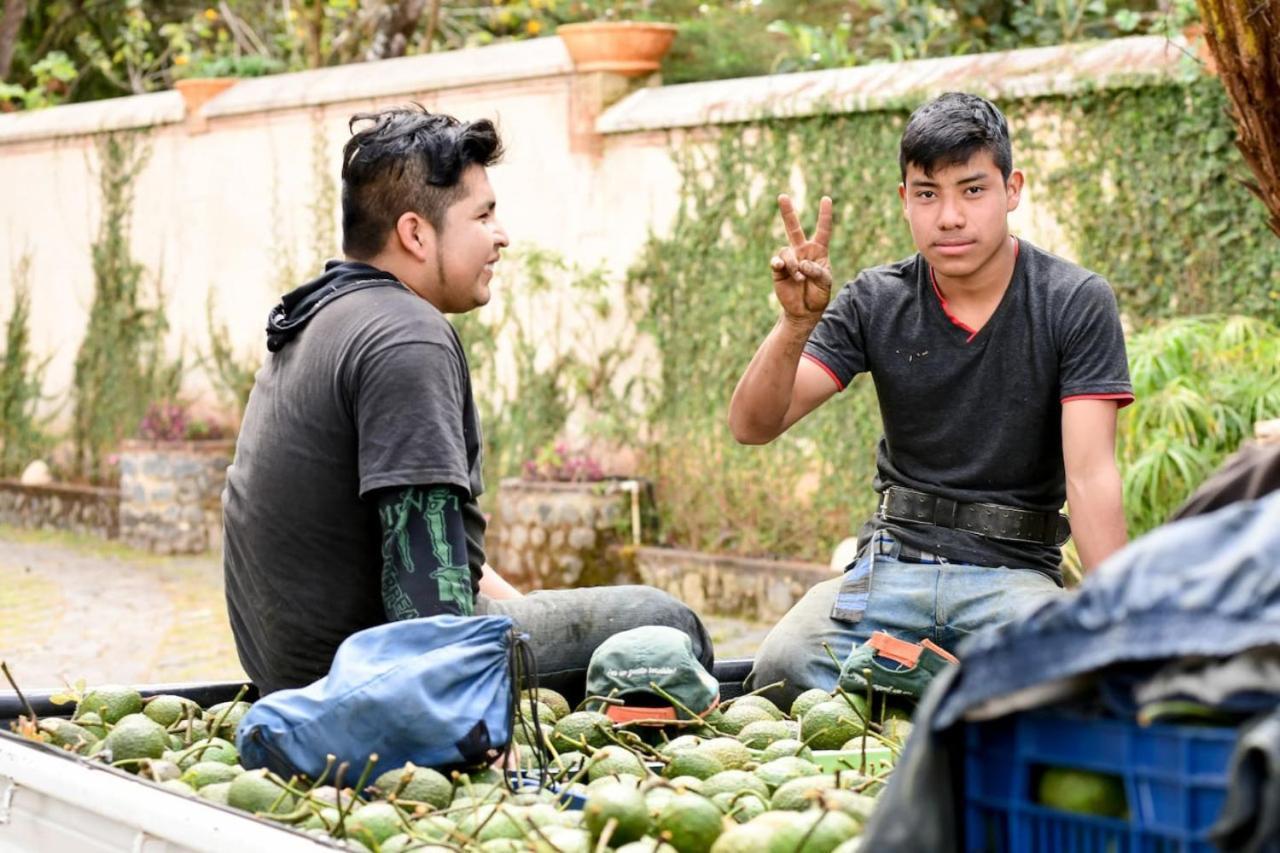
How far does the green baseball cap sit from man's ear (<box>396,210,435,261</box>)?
92cm

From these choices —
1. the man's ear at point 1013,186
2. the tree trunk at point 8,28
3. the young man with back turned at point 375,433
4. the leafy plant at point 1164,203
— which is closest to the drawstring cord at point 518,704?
the young man with back turned at point 375,433

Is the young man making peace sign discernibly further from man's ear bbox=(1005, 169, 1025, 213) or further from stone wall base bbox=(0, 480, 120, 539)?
stone wall base bbox=(0, 480, 120, 539)

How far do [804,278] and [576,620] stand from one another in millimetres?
918

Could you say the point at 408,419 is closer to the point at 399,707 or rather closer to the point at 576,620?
the point at 399,707

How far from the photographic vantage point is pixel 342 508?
12.0 ft

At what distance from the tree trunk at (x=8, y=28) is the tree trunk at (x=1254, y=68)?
1303 centimetres

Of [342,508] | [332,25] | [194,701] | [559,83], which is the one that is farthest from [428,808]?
[332,25]

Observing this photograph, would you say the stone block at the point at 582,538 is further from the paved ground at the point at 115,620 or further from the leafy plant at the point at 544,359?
the paved ground at the point at 115,620

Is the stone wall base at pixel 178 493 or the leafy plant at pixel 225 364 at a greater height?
the leafy plant at pixel 225 364

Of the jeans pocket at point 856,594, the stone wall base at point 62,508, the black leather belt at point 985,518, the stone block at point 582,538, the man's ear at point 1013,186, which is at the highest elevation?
the man's ear at point 1013,186

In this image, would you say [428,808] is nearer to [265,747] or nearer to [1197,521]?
[265,747]

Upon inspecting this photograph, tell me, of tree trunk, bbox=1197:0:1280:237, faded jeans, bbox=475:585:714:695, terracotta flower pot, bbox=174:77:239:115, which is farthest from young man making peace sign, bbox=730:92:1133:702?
terracotta flower pot, bbox=174:77:239:115

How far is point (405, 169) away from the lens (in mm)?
3807

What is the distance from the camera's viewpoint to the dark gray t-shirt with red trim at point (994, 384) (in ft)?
13.9
